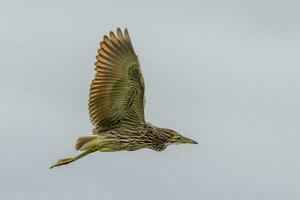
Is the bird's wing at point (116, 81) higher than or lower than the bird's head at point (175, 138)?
higher

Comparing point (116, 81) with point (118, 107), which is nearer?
point (116, 81)

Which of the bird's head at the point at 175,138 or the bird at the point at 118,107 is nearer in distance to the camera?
the bird at the point at 118,107

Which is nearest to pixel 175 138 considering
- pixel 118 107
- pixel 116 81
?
pixel 118 107

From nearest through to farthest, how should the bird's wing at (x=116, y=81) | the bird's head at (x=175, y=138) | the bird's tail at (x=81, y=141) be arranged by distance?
the bird's wing at (x=116, y=81) → the bird's tail at (x=81, y=141) → the bird's head at (x=175, y=138)

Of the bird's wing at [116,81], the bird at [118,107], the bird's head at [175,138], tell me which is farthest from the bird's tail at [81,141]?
the bird's head at [175,138]

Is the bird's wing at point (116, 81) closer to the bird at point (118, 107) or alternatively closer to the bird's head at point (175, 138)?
the bird at point (118, 107)

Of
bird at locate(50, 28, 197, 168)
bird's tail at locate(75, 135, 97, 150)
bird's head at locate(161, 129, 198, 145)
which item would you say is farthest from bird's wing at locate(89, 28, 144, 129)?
bird's head at locate(161, 129, 198, 145)

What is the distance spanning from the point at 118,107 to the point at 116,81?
729 mm

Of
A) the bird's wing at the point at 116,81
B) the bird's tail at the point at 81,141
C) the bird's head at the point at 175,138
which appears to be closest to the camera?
the bird's wing at the point at 116,81

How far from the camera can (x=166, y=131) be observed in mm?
28312

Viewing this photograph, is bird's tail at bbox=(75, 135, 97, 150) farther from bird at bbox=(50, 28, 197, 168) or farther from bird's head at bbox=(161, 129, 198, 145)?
bird's head at bbox=(161, 129, 198, 145)

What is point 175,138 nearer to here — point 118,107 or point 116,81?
point 118,107

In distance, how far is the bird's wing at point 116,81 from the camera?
2692 cm

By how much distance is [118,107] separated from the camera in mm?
27641
